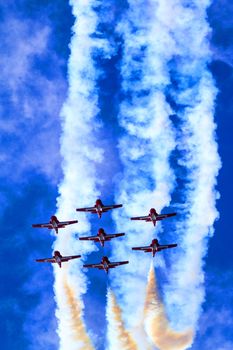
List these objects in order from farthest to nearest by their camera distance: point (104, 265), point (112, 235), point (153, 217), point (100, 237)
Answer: point (104, 265)
point (100, 237)
point (112, 235)
point (153, 217)

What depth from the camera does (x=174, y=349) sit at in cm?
8756

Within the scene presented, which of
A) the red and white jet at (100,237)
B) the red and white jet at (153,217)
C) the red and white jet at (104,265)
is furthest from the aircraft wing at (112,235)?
the red and white jet at (153,217)

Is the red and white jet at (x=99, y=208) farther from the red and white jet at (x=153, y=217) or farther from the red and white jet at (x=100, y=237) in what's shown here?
the red and white jet at (x=153, y=217)

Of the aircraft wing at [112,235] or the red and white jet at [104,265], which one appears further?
the red and white jet at [104,265]

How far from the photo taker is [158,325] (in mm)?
87125

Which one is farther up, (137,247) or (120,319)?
(137,247)

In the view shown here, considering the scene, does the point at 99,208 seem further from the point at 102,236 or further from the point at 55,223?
the point at 55,223

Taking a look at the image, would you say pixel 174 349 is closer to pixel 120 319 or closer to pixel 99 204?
pixel 120 319

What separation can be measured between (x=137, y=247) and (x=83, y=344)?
45.2 feet

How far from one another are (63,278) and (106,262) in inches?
233

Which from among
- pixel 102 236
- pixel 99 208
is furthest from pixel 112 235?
pixel 99 208

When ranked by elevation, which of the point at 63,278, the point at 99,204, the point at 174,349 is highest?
the point at 99,204

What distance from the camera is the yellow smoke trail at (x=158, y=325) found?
86312 millimetres

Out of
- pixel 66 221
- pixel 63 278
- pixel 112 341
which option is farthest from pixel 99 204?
pixel 112 341
